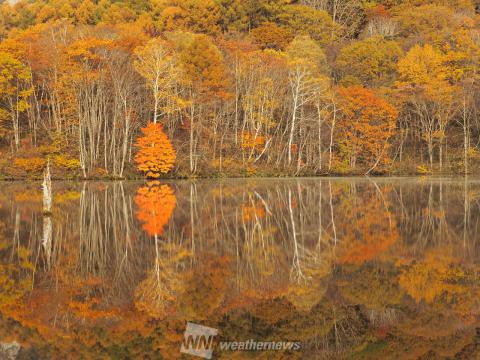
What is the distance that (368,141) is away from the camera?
51.0 metres

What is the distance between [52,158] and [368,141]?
2827cm

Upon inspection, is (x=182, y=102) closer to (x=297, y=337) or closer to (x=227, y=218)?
(x=227, y=218)

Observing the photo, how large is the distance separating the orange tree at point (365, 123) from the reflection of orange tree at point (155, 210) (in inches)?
1066

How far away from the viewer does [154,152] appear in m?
42.8

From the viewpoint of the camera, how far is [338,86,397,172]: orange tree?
50.5m

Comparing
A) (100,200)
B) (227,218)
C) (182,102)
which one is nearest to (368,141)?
(182,102)

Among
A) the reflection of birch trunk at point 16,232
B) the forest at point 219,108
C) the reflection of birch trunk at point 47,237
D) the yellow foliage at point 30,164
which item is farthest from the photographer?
the forest at point 219,108

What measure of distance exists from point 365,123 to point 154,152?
20.4 meters

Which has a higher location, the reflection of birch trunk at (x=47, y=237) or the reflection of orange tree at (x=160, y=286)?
the reflection of birch trunk at (x=47, y=237)

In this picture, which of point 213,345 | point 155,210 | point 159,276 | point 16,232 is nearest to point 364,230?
point 159,276

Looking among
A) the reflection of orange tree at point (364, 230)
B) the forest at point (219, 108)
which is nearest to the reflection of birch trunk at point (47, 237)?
the reflection of orange tree at point (364, 230)

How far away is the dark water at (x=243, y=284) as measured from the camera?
7352 mm

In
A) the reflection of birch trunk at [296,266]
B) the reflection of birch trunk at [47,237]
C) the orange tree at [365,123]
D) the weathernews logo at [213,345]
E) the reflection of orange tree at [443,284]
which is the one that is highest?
the orange tree at [365,123]

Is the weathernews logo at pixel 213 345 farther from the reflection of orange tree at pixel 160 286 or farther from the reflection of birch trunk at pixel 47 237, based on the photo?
the reflection of birch trunk at pixel 47 237
